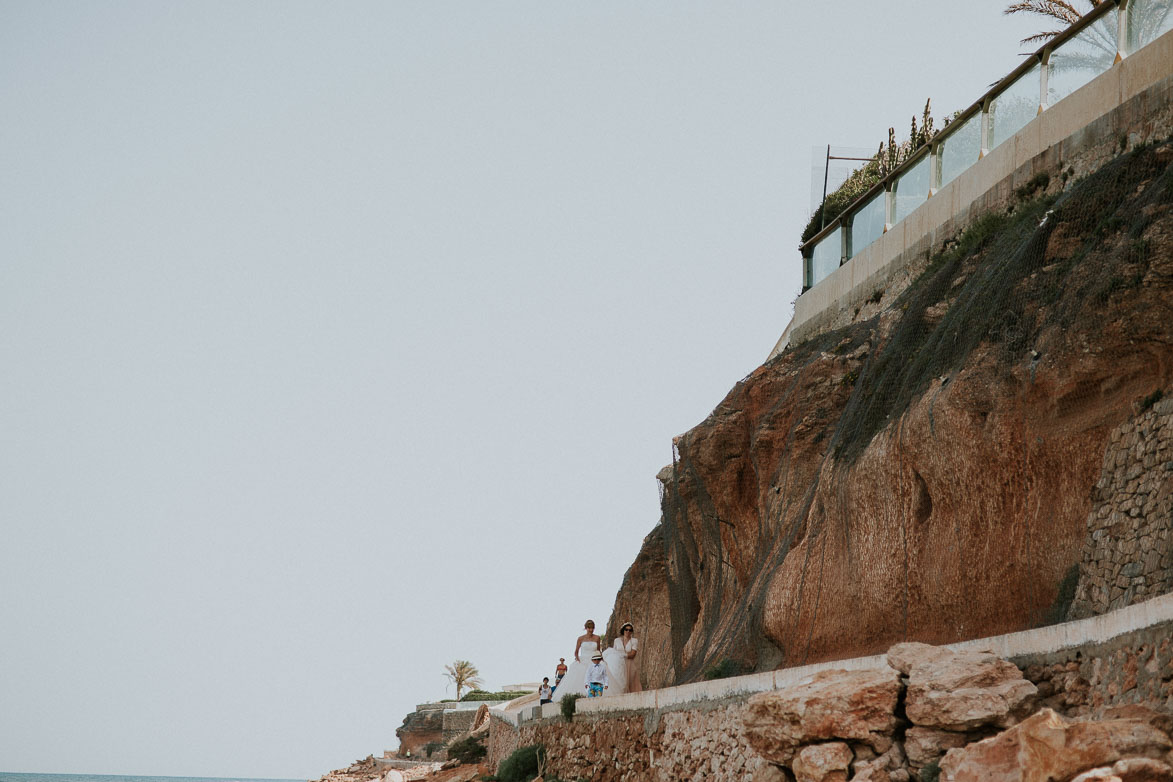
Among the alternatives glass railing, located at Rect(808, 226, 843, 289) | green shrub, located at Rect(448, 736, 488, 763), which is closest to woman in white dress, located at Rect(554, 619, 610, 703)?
glass railing, located at Rect(808, 226, 843, 289)

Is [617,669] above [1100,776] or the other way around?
above

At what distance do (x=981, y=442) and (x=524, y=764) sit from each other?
993cm

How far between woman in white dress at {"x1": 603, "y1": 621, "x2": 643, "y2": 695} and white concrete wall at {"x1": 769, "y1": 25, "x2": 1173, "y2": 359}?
7.37m

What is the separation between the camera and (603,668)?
55.9 feet

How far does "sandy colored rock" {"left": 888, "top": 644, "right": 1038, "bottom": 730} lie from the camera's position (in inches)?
300

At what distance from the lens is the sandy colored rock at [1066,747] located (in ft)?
20.3

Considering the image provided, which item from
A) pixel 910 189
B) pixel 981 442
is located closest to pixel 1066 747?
pixel 981 442

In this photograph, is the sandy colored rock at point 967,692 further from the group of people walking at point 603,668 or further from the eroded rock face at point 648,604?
the eroded rock face at point 648,604

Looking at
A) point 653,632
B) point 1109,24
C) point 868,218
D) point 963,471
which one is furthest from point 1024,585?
point 653,632

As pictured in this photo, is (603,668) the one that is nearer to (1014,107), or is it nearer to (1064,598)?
(1064,598)

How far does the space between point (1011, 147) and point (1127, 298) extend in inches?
250

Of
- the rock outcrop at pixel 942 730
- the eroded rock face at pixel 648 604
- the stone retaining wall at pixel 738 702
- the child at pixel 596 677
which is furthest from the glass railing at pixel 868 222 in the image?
the rock outcrop at pixel 942 730

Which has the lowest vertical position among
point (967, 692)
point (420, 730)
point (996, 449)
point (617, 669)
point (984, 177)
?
point (420, 730)

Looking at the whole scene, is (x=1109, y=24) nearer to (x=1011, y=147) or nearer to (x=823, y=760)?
(x=1011, y=147)
